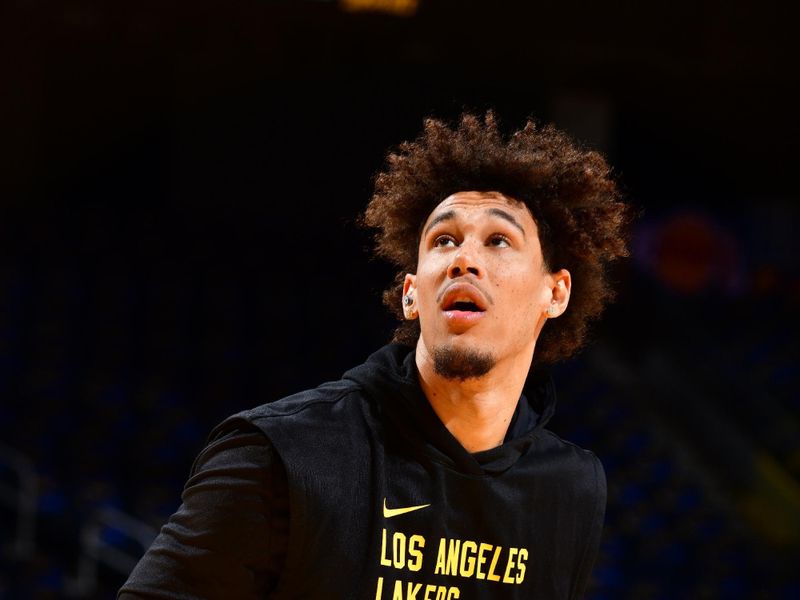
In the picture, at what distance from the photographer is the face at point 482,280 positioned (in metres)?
2.33

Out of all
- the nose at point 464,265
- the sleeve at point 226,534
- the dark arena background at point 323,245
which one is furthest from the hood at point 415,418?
the dark arena background at point 323,245

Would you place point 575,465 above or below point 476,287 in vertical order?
below

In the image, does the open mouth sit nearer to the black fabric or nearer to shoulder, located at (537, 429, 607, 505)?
the black fabric

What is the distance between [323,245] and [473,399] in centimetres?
896

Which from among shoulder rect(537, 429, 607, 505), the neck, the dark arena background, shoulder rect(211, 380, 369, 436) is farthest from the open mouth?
the dark arena background

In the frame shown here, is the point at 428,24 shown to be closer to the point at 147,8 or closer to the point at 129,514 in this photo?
the point at 147,8

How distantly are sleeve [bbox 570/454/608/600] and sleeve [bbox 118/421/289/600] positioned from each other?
0.78m

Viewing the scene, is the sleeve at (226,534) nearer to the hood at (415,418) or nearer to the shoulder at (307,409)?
the shoulder at (307,409)

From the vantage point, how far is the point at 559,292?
102 inches

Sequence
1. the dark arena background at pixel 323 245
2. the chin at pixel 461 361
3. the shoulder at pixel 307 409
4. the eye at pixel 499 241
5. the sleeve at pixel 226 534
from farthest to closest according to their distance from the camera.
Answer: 1. the dark arena background at pixel 323 245
2. the eye at pixel 499 241
3. the chin at pixel 461 361
4. the shoulder at pixel 307 409
5. the sleeve at pixel 226 534

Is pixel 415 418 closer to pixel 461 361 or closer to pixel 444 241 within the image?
pixel 461 361

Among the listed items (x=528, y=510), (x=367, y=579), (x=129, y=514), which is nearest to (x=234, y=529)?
(x=367, y=579)

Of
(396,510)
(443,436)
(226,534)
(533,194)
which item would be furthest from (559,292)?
(226,534)

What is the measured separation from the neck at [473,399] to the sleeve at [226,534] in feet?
1.42
